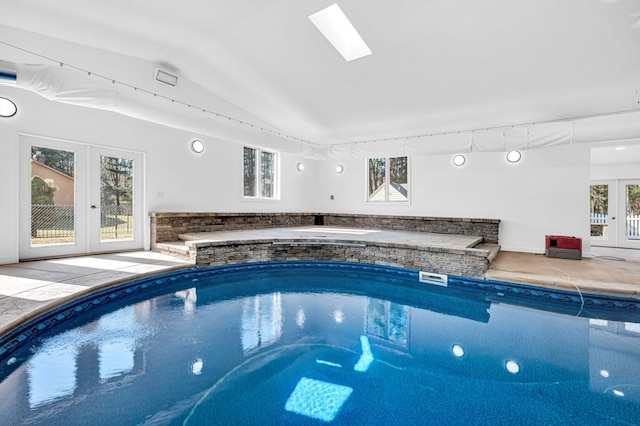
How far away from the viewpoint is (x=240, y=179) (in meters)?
7.77

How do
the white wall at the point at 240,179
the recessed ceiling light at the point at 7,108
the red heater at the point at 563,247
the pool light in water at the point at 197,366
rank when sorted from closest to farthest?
the pool light in water at the point at 197,366, the recessed ceiling light at the point at 7,108, the white wall at the point at 240,179, the red heater at the point at 563,247

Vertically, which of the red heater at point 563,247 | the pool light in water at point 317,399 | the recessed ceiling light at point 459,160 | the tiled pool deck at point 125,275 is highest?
the recessed ceiling light at point 459,160

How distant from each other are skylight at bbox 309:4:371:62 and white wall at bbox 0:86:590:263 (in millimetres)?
4102

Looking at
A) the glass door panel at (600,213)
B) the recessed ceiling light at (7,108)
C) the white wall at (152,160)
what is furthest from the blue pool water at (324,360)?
the glass door panel at (600,213)

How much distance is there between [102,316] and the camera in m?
3.34

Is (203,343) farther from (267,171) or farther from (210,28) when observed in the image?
(267,171)

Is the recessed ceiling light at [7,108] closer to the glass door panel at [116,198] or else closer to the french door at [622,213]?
the glass door panel at [116,198]

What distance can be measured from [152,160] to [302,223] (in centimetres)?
468

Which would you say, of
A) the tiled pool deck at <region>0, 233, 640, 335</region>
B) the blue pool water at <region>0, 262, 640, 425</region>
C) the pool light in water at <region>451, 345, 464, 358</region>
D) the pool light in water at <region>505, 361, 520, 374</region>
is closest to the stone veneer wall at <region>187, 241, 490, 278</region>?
the tiled pool deck at <region>0, 233, 640, 335</region>

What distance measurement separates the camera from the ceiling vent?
491 cm

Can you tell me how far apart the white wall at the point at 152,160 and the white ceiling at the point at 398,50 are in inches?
52.9

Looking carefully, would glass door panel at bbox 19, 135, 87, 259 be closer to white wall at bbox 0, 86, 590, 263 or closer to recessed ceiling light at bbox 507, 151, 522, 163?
white wall at bbox 0, 86, 590, 263

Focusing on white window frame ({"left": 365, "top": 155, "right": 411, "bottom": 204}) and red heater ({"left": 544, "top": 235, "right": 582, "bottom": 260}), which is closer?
red heater ({"left": 544, "top": 235, "right": 582, "bottom": 260})

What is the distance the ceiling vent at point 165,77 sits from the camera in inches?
193
